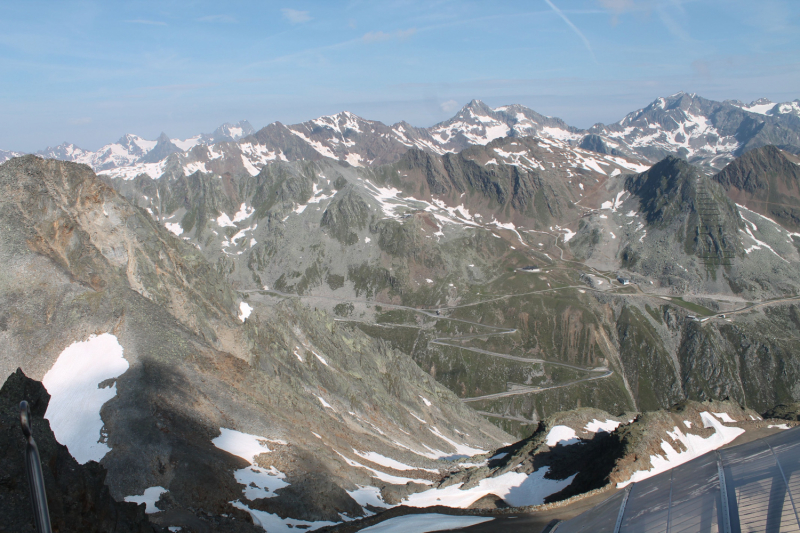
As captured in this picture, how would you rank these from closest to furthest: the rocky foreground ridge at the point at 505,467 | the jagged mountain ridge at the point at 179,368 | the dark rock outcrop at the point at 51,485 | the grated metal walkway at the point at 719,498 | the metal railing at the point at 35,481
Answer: the metal railing at the point at 35,481 < the dark rock outcrop at the point at 51,485 < the rocky foreground ridge at the point at 505,467 < the grated metal walkway at the point at 719,498 < the jagged mountain ridge at the point at 179,368

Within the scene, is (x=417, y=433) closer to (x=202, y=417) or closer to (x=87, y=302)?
(x=202, y=417)

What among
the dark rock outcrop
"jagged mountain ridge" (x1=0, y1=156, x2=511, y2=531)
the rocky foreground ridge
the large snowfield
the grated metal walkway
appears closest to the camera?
the dark rock outcrop

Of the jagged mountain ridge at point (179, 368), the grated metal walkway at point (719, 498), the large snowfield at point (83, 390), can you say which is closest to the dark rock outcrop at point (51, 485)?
the jagged mountain ridge at point (179, 368)

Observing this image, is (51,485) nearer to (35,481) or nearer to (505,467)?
(35,481)

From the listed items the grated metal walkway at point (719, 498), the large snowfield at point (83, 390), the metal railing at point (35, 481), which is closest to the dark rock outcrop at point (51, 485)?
the metal railing at point (35, 481)

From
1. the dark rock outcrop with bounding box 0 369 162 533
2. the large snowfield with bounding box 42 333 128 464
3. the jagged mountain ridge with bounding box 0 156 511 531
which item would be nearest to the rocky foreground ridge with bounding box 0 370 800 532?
the dark rock outcrop with bounding box 0 369 162 533

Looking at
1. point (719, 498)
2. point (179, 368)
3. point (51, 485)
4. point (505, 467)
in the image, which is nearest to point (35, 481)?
point (51, 485)

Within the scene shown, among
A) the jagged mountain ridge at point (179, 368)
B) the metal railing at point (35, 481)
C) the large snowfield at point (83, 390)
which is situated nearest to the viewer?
the metal railing at point (35, 481)

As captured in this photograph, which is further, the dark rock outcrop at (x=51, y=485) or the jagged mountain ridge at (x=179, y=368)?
the jagged mountain ridge at (x=179, y=368)

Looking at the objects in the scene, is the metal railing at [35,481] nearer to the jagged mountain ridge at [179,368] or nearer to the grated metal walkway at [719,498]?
the grated metal walkway at [719,498]

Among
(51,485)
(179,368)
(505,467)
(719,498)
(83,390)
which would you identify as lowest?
(505,467)

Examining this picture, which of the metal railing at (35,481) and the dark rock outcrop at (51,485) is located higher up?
the metal railing at (35,481)

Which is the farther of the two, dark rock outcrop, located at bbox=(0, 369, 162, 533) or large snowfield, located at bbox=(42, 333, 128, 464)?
large snowfield, located at bbox=(42, 333, 128, 464)

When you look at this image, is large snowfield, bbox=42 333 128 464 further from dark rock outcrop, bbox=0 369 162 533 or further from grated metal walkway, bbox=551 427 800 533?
grated metal walkway, bbox=551 427 800 533
